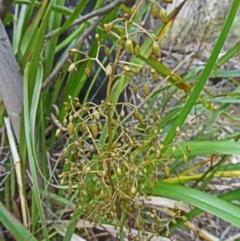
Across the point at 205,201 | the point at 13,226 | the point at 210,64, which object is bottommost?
the point at 13,226

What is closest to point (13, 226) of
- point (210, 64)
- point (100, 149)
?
point (100, 149)

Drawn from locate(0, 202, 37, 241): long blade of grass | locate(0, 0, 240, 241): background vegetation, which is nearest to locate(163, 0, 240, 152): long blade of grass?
locate(0, 0, 240, 241): background vegetation

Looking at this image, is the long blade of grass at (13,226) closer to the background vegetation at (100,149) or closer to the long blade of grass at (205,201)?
the background vegetation at (100,149)

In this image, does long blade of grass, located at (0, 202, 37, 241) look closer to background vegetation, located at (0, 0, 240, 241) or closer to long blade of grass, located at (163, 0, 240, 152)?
background vegetation, located at (0, 0, 240, 241)

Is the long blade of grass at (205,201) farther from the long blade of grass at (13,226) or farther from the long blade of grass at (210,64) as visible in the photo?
the long blade of grass at (13,226)

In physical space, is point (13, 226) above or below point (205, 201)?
below

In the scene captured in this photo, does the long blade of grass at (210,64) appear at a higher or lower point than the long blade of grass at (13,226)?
higher

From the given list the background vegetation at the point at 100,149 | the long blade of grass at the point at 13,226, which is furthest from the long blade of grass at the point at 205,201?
the long blade of grass at the point at 13,226

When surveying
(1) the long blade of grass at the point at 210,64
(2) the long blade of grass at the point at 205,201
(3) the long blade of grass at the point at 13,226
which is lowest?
(3) the long blade of grass at the point at 13,226

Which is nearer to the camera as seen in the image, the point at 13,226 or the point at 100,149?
the point at 100,149

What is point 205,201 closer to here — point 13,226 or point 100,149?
point 100,149

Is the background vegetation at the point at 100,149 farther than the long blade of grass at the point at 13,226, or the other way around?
the long blade of grass at the point at 13,226

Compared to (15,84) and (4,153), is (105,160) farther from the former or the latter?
(4,153)
